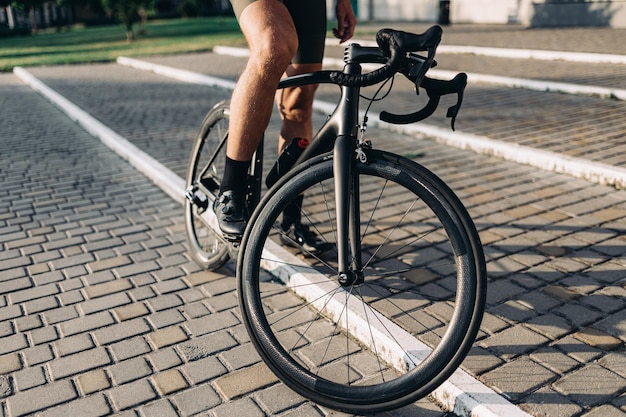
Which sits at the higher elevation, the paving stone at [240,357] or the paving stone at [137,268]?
the paving stone at [137,268]

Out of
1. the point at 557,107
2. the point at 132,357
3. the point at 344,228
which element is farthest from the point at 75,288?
the point at 557,107

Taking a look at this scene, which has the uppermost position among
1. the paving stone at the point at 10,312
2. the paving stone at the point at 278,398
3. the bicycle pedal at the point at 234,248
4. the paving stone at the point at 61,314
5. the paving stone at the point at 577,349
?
the bicycle pedal at the point at 234,248

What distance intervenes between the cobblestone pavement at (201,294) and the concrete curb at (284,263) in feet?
0.25

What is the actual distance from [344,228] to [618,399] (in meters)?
1.18

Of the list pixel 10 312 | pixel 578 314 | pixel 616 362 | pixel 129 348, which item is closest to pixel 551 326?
pixel 578 314

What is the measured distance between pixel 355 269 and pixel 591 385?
3.26 feet

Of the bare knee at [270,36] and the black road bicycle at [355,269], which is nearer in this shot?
the black road bicycle at [355,269]

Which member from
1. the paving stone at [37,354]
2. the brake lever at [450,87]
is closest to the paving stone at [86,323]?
the paving stone at [37,354]

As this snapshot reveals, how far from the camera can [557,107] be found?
7.43 m

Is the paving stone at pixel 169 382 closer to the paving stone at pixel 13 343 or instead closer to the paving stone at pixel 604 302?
the paving stone at pixel 13 343

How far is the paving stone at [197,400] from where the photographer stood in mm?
2354

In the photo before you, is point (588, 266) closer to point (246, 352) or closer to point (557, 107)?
point (246, 352)

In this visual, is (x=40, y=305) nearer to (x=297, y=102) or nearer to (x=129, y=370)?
(x=129, y=370)

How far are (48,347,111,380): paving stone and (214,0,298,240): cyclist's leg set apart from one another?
0.78 metres
